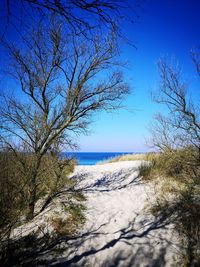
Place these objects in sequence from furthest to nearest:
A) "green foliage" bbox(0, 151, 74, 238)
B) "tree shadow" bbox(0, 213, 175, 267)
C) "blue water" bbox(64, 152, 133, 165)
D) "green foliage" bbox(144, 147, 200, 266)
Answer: "blue water" bbox(64, 152, 133, 165)
"green foliage" bbox(0, 151, 74, 238)
"green foliage" bbox(144, 147, 200, 266)
"tree shadow" bbox(0, 213, 175, 267)

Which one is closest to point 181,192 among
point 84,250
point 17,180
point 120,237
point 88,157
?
point 120,237

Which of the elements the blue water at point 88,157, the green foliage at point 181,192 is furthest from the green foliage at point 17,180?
the green foliage at point 181,192

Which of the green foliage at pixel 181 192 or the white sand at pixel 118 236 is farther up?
the green foliage at pixel 181 192

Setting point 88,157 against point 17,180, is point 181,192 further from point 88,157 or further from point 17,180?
point 88,157

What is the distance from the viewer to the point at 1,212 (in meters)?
3.58

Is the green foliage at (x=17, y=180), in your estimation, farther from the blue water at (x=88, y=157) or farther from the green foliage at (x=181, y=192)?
the green foliage at (x=181, y=192)

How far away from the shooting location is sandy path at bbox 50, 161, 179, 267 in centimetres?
349

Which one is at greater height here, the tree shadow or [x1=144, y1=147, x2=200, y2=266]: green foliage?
[x1=144, y1=147, x2=200, y2=266]: green foliage

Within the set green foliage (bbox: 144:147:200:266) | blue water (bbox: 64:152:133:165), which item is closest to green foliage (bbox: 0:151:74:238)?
blue water (bbox: 64:152:133:165)

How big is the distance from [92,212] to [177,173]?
4.07 m

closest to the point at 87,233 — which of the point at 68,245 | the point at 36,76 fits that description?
the point at 68,245

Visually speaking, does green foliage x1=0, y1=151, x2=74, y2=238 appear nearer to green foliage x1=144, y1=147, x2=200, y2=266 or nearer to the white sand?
the white sand

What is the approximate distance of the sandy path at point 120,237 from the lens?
3.49 metres

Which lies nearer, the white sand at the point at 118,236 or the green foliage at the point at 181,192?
the white sand at the point at 118,236
